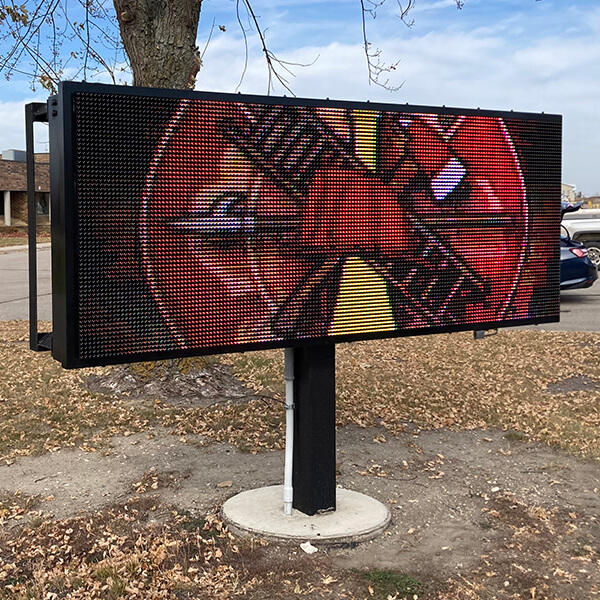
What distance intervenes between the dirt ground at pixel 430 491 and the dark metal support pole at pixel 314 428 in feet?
1.33

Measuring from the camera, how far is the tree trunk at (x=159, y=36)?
25.2ft

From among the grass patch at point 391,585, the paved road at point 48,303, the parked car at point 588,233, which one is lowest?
the grass patch at point 391,585

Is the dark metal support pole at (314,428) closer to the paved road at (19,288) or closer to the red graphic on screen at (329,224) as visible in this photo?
the red graphic on screen at (329,224)

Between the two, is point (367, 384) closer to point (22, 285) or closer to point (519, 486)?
point (519, 486)

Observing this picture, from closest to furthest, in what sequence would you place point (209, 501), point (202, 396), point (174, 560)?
point (174, 560) < point (209, 501) < point (202, 396)

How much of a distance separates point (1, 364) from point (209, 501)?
5.18 meters

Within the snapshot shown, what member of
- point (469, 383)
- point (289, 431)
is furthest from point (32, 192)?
point (469, 383)

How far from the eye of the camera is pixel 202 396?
7691 millimetres

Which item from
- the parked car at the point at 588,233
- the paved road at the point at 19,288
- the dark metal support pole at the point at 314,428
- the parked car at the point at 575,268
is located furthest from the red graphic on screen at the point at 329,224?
the parked car at the point at 588,233

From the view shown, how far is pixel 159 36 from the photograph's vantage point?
7.74 meters

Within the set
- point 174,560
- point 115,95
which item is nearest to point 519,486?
point 174,560

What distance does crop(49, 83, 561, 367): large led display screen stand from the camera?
11.6 ft

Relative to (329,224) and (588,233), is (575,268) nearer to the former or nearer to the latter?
(588,233)

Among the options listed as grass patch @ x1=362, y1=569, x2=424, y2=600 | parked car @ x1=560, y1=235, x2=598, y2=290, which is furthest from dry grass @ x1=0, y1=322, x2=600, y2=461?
parked car @ x1=560, y1=235, x2=598, y2=290
